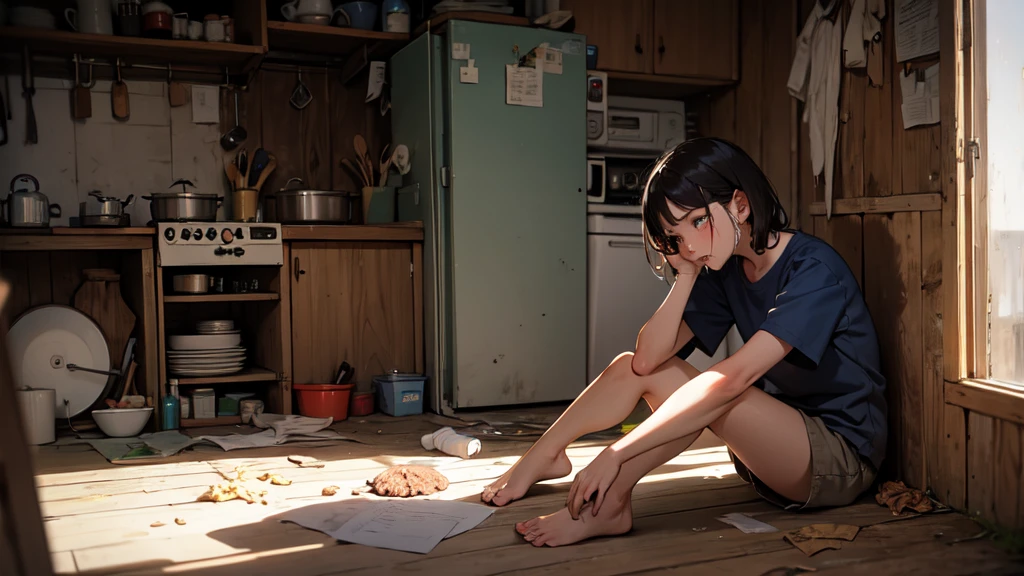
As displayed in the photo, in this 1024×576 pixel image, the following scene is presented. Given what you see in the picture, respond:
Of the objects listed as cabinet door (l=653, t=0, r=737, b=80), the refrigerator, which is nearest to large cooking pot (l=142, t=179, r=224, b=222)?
the refrigerator

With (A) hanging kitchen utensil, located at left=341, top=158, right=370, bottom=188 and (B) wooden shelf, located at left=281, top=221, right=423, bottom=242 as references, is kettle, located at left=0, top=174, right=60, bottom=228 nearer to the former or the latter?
(B) wooden shelf, located at left=281, top=221, right=423, bottom=242

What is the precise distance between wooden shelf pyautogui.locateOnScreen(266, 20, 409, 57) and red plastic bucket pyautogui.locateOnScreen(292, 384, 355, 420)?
145 centimetres

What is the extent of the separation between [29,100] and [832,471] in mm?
3385

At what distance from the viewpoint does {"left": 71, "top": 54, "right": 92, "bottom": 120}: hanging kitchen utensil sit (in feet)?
12.9

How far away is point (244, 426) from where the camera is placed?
362 centimetres

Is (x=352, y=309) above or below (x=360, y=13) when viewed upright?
below

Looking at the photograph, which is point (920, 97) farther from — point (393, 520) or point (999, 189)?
point (393, 520)

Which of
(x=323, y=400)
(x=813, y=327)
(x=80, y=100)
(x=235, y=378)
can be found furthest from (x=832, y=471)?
(x=80, y=100)

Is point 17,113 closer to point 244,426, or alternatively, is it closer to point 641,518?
point 244,426

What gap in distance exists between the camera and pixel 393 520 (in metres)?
2.25

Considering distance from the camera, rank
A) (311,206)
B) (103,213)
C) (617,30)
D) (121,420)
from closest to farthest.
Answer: (121,420), (103,213), (311,206), (617,30)

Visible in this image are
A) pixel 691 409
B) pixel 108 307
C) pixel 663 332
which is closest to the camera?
pixel 691 409

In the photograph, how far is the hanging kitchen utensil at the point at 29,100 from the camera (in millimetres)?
3814

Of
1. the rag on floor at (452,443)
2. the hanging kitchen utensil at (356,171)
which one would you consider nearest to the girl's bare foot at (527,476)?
the rag on floor at (452,443)
